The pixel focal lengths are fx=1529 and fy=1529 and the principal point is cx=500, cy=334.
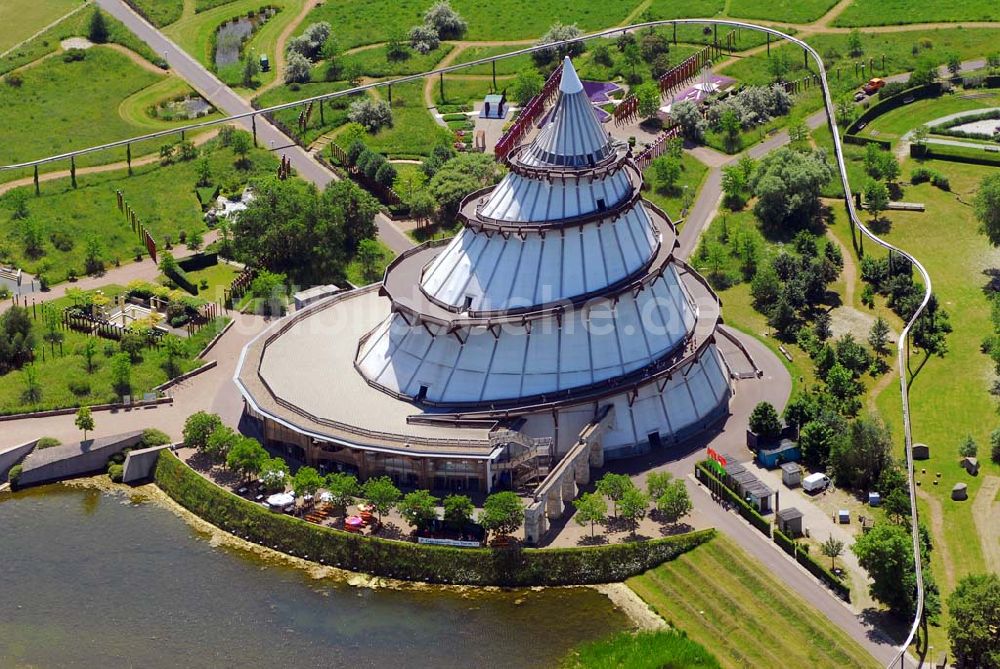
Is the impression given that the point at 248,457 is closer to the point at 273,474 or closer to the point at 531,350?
the point at 273,474

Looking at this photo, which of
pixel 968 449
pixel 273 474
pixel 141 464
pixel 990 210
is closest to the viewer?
pixel 273 474

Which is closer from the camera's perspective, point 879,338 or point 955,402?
point 955,402

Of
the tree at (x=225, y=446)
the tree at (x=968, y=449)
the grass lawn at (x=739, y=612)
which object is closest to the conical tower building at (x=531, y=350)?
the tree at (x=225, y=446)

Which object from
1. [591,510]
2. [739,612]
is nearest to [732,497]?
[591,510]

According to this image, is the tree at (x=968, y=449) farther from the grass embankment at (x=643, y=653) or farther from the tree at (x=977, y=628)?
the grass embankment at (x=643, y=653)

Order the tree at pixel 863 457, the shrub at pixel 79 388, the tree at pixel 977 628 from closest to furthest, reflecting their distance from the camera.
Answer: the tree at pixel 977 628, the tree at pixel 863 457, the shrub at pixel 79 388
